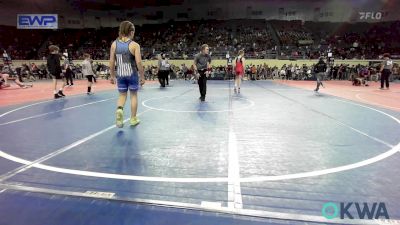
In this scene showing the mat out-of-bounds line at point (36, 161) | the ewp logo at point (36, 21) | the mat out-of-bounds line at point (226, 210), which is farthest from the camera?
the ewp logo at point (36, 21)

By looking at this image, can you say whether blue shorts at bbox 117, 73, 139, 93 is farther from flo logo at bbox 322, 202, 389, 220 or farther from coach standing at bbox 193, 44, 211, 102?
flo logo at bbox 322, 202, 389, 220

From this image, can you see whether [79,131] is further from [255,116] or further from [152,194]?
[255,116]

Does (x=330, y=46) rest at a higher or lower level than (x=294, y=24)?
lower

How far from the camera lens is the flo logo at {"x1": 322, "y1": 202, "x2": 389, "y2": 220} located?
8.29 ft

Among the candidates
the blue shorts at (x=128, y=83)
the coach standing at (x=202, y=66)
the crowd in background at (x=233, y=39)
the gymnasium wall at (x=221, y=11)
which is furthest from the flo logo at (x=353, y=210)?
the gymnasium wall at (x=221, y=11)

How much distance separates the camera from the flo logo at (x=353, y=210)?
253cm

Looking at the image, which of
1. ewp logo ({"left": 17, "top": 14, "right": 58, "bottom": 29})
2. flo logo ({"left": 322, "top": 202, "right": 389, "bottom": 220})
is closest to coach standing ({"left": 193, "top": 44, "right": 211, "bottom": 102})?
flo logo ({"left": 322, "top": 202, "right": 389, "bottom": 220})

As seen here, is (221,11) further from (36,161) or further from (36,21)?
(36,161)

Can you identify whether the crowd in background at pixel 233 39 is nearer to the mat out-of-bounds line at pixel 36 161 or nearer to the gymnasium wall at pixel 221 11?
the gymnasium wall at pixel 221 11

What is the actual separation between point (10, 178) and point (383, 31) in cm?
4033

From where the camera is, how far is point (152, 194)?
116 inches

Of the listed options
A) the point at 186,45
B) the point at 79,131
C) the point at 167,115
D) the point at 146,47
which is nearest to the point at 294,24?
the point at 186,45

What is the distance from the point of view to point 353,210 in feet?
→ 8.57

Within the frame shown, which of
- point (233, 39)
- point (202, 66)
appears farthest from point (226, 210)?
point (233, 39)
